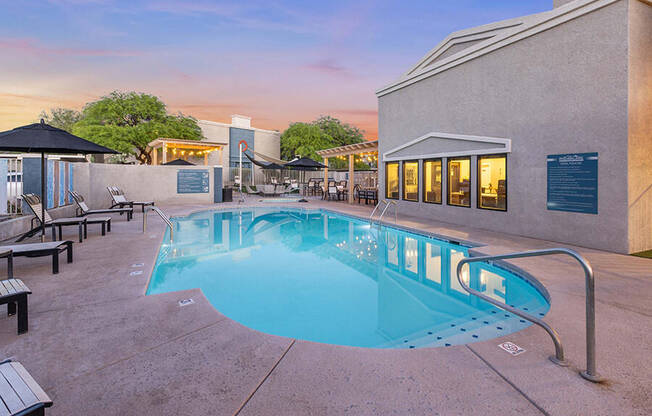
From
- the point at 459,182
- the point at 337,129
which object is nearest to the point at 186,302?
the point at 459,182

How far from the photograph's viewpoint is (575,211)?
652 centimetres

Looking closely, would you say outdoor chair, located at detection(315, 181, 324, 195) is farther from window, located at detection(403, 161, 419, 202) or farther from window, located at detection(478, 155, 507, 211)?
window, located at detection(478, 155, 507, 211)

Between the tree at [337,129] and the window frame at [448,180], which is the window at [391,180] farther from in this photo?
the tree at [337,129]

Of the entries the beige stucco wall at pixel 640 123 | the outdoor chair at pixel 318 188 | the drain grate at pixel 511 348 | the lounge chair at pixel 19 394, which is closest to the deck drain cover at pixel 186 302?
the lounge chair at pixel 19 394

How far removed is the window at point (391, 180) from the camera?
483 inches

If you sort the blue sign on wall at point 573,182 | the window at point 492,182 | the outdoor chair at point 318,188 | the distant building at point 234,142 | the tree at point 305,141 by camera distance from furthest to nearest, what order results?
the tree at point 305,141
the distant building at point 234,142
the outdoor chair at point 318,188
the window at point 492,182
the blue sign on wall at point 573,182

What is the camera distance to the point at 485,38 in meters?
9.44

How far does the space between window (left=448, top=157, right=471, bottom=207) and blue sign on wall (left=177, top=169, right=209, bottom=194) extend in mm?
11480

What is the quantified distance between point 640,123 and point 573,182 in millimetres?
1434

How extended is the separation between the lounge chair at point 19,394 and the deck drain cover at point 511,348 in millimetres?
2843

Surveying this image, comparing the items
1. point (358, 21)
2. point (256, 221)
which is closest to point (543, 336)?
point (256, 221)

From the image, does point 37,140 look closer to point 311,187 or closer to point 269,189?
point 269,189

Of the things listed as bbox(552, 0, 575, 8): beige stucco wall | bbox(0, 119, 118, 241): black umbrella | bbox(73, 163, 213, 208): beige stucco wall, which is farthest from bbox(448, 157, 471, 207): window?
bbox(73, 163, 213, 208): beige stucco wall

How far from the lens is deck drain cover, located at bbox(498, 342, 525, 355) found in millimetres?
2426
